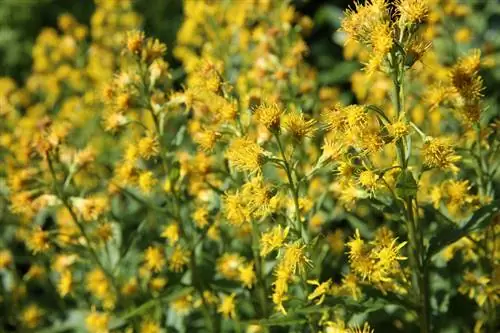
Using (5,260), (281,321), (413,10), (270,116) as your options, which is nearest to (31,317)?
(5,260)

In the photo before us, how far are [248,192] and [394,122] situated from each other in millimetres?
583

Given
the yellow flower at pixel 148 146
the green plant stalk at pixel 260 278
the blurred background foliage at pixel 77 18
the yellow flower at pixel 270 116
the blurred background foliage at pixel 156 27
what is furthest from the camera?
the blurred background foliage at pixel 77 18

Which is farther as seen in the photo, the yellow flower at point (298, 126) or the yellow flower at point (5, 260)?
the yellow flower at point (5, 260)

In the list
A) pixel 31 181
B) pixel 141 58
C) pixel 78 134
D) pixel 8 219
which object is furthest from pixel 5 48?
pixel 141 58

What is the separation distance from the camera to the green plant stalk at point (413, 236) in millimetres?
2393

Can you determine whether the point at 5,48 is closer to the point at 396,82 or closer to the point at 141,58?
the point at 141,58

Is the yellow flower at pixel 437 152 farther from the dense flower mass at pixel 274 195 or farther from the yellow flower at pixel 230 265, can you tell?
the yellow flower at pixel 230 265

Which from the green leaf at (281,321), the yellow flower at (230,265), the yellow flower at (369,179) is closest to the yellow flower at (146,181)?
the yellow flower at (230,265)

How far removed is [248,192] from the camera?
104 inches

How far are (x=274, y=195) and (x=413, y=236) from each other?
1.62ft

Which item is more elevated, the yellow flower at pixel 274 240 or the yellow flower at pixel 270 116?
the yellow flower at pixel 270 116

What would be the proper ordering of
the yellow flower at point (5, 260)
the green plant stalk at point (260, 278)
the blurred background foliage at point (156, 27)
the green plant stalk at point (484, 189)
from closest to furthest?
the green plant stalk at point (484, 189), the green plant stalk at point (260, 278), the yellow flower at point (5, 260), the blurred background foliage at point (156, 27)

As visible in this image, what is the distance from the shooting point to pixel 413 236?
2545mm

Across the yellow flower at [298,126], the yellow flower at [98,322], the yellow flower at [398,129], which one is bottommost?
the yellow flower at [98,322]
